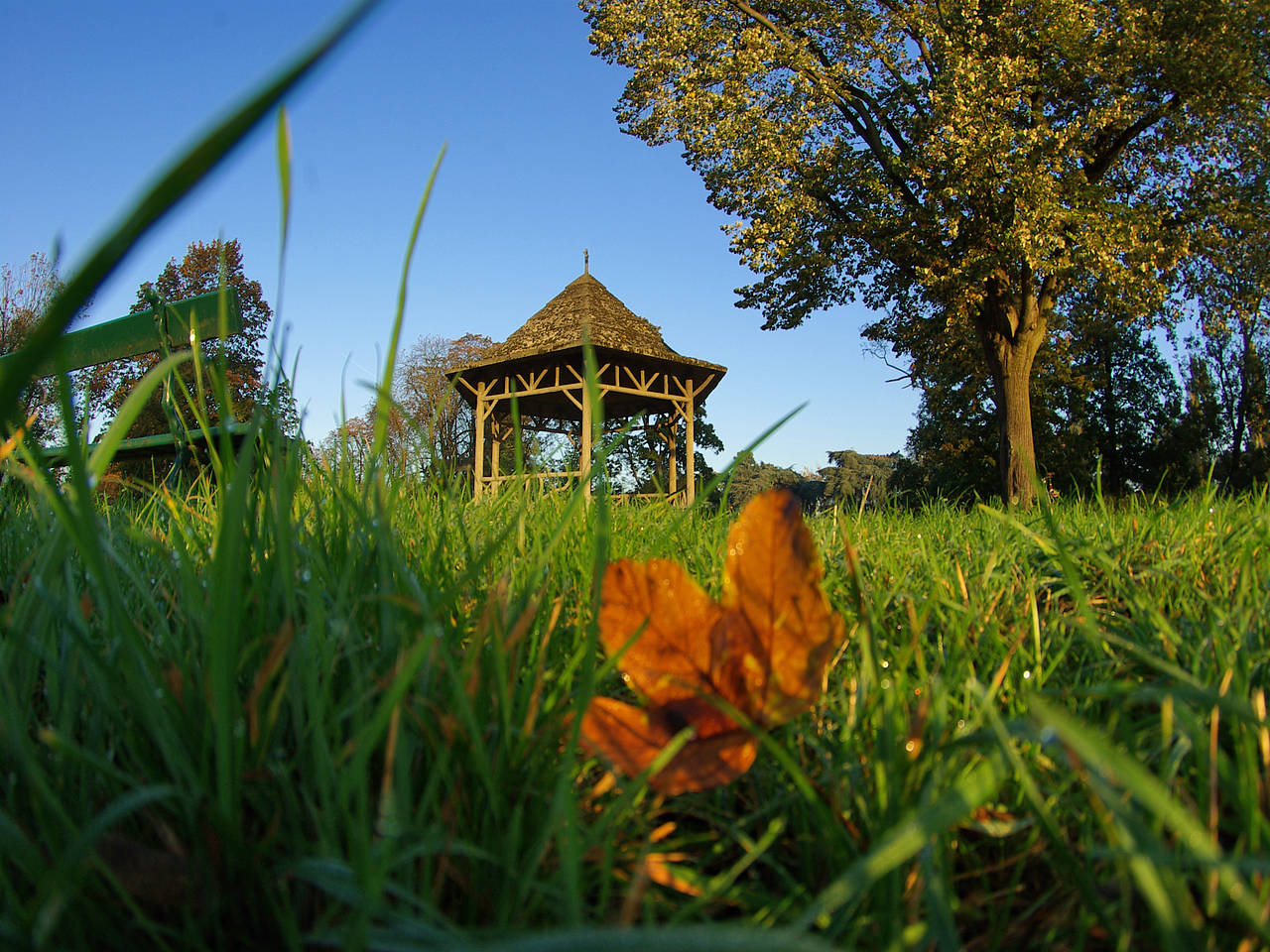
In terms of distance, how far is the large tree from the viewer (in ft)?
39.7

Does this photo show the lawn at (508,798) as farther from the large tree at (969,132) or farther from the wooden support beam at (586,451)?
the large tree at (969,132)

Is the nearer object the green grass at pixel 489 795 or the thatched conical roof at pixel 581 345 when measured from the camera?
the green grass at pixel 489 795

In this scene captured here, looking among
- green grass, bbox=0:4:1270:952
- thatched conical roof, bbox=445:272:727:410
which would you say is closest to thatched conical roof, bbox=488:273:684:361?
thatched conical roof, bbox=445:272:727:410

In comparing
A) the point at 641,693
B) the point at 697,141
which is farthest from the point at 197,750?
the point at 697,141

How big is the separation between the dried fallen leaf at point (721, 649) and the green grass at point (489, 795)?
5 cm

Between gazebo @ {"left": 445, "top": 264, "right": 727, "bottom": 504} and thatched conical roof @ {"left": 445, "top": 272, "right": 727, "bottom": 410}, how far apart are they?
0.07ft

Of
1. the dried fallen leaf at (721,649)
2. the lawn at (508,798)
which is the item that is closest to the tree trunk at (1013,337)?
the lawn at (508,798)

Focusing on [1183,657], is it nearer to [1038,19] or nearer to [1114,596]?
[1114,596]

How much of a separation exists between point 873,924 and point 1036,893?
0.69 feet

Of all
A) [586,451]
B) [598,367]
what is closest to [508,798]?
[586,451]

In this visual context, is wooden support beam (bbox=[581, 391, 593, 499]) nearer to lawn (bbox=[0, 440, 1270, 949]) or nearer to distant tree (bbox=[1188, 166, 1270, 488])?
lawn (bbox=[0, 440, 1270, 949])

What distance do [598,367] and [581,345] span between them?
4.79 ft

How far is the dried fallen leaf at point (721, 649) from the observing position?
680 mm

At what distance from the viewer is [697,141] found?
45.5 feet
